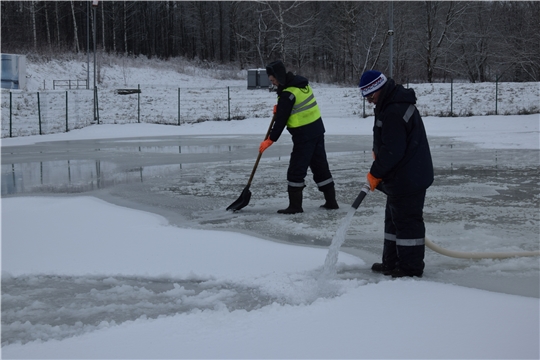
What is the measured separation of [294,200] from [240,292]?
3135mm

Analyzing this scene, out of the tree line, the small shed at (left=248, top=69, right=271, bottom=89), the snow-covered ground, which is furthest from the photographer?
the tree line

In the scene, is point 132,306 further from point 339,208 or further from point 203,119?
point 203,119

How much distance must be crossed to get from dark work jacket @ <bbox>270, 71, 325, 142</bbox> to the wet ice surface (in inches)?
38.8

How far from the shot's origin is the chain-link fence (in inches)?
1100

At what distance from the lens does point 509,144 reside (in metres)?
16.0

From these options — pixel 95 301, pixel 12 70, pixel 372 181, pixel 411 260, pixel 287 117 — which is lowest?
pixel 95 301

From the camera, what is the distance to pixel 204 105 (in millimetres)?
33375

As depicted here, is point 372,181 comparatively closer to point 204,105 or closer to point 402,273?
point 402,273

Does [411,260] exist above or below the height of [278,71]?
below

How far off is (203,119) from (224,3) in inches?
1611

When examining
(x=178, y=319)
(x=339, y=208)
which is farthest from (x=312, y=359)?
(x=339, y=208)

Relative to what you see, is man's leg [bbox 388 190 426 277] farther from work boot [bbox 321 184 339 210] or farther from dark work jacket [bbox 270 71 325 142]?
work boot [bbox 321 184 339 210]

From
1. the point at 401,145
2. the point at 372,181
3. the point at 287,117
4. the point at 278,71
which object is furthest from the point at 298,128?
the point at 401,145

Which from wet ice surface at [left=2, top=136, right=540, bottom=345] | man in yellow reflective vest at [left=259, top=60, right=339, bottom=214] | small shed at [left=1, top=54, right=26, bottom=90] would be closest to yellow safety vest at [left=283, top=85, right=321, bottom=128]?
man in yellow reflective vest at [left=259, top=60, right=339, bottom=214]
